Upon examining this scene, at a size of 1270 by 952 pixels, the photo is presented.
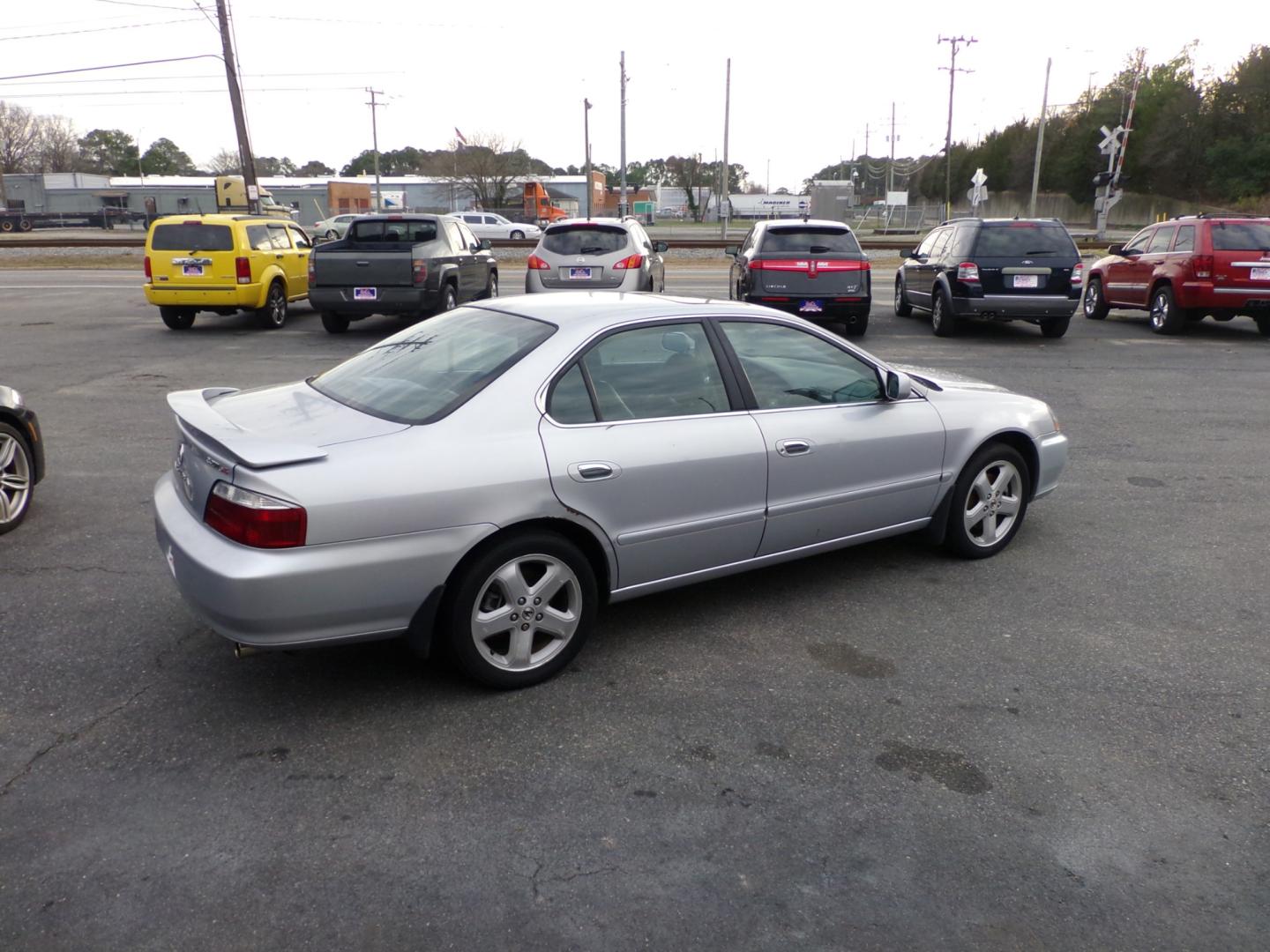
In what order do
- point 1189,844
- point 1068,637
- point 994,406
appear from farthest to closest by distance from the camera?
point 994,406, point 1068,637, point 1189,844

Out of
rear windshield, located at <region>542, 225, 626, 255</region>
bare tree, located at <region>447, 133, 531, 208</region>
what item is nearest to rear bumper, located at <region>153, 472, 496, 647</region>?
rear windshield, located at <region>542, 225, 626, 255</region>

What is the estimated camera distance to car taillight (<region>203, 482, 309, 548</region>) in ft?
11.0

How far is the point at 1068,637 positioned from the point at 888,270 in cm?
2480

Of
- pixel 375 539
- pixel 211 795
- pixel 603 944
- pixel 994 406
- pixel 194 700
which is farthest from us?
pixel 994 406

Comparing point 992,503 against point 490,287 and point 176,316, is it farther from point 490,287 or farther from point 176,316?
point 176,316

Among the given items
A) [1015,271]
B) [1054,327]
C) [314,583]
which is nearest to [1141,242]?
[1054,327]

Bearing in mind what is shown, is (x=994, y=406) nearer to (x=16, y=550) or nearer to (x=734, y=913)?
(x=734, y=913)

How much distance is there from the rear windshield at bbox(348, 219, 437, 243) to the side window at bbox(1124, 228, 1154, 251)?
1070 centimetres

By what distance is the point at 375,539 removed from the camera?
136 inches

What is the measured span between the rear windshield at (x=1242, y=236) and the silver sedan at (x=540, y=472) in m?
Answer: 10.8

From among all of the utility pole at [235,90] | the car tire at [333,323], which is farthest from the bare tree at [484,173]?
the car tire at [333,323]

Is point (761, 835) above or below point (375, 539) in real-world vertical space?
below

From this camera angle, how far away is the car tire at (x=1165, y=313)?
1446cm

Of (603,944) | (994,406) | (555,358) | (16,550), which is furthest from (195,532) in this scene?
(994,406)
